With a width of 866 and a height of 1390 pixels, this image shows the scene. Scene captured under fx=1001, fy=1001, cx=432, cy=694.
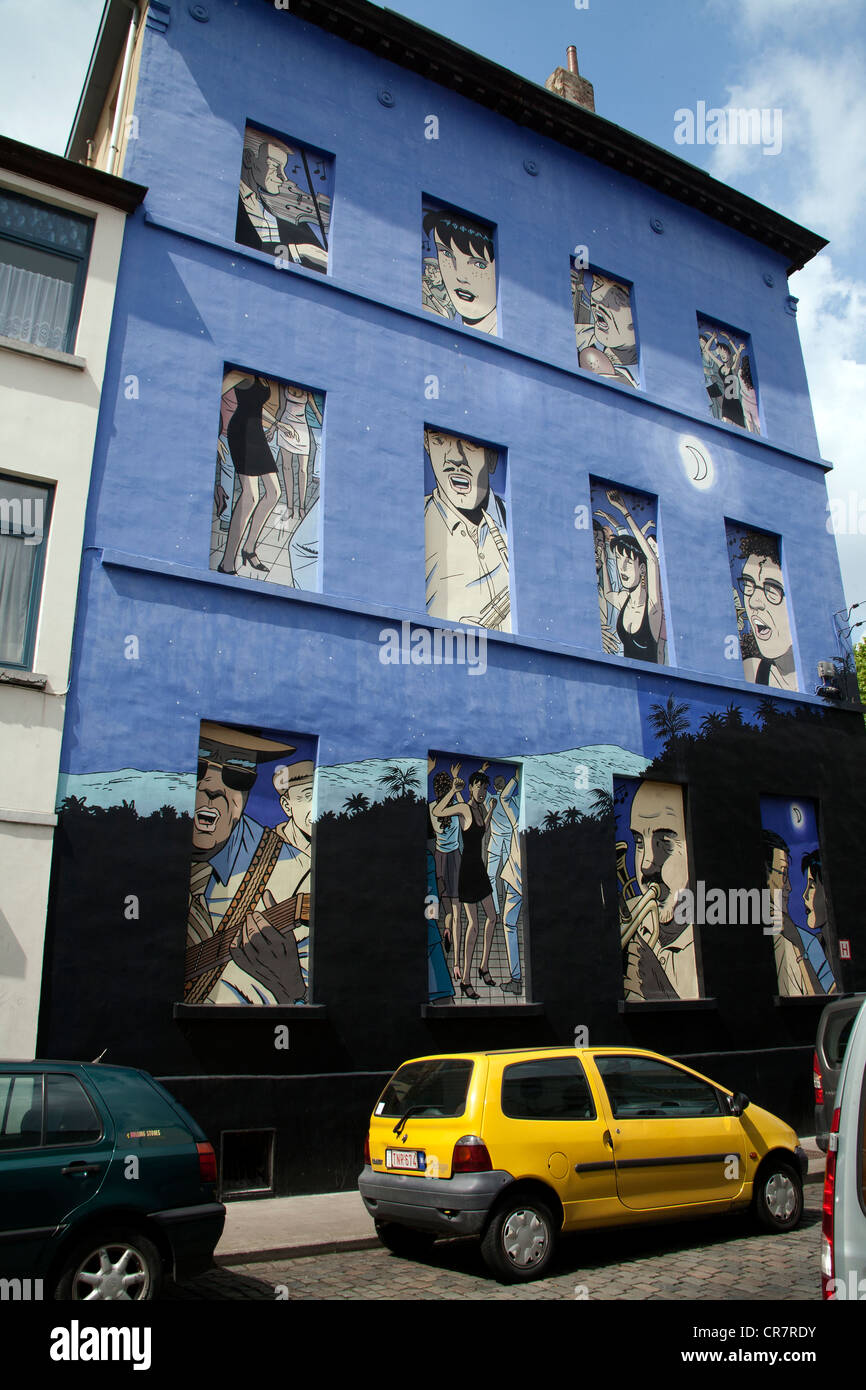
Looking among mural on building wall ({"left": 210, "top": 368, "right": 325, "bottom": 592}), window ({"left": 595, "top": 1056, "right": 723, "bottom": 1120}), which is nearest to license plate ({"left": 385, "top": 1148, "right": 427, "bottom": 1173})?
window ({"left": 595, "top": 1056, "right": 723, "bottom": 1120})

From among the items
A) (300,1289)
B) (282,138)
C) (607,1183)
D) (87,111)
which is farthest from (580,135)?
(300,1289)

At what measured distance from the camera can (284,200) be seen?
44.4 feet

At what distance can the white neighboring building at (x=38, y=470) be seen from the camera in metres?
9.30

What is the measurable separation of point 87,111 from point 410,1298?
1706cm

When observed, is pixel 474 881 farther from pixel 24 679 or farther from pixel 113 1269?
pixel 113 1269

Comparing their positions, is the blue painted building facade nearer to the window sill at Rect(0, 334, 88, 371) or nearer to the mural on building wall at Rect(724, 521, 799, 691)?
the mural on building wall at Rect(724, 521, 799, 691)

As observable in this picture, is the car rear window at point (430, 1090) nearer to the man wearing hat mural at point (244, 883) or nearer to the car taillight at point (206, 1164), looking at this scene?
the car taillight at point (206, 1164)

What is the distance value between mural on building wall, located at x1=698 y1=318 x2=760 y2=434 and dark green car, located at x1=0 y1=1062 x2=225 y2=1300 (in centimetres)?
1480

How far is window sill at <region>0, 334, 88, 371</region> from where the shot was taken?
35.0 feet

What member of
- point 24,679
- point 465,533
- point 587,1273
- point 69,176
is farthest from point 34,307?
point 587,1273

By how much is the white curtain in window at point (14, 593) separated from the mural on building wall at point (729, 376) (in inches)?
464

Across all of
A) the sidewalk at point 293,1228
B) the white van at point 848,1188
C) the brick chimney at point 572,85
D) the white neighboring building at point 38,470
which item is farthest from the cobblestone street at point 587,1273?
the brick chimney at point 572,85

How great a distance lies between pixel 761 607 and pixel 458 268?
723cm
